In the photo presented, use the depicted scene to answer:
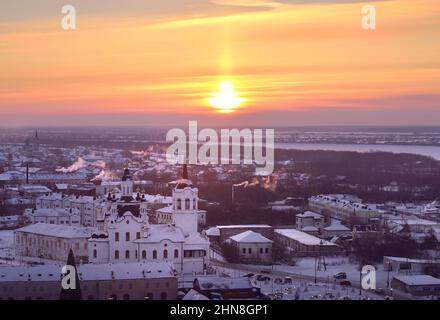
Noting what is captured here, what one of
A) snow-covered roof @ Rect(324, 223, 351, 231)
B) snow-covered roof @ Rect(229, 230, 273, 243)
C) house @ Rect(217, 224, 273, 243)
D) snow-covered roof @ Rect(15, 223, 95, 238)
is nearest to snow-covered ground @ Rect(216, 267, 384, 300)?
snow-covered roof @ Rect(229, 230, 273, 243)

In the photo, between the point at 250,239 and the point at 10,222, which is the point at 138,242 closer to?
the point at 250,239

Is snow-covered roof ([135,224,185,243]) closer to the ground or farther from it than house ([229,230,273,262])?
farther from it

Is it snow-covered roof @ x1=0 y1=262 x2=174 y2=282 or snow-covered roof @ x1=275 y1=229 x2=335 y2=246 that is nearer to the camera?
snow-covered roof @ x1=0 y1=262 x2=174 y2=282

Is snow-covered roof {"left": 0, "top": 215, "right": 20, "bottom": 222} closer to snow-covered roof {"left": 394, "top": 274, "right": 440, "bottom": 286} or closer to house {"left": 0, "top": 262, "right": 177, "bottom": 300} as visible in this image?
house {"left": 0, "top": 262, "right": 177, "bottom": 300}

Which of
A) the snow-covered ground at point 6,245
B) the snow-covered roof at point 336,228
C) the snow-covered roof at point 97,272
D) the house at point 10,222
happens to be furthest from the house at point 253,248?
the house at point 10,222

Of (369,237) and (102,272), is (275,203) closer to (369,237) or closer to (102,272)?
(369,237)

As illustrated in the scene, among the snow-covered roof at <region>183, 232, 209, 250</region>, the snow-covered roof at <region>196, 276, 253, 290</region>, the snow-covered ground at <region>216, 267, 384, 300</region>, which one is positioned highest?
the snow-covered roof at <region>183, 232, 209, 250</region>

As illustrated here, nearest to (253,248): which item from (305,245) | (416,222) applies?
(305,245)
